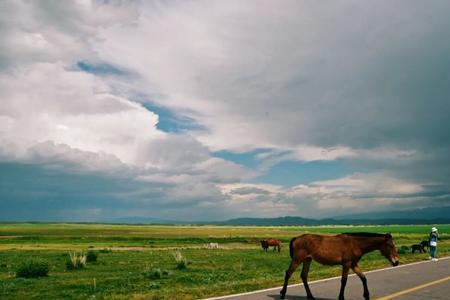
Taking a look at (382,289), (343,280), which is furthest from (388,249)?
(382,289)

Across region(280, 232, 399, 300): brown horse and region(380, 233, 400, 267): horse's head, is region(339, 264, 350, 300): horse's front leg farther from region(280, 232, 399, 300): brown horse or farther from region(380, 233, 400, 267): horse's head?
region(380, 233, 400, 267): horse's head

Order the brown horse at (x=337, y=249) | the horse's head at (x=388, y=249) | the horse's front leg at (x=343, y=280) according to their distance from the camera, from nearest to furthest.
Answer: the horse's front leg at (x=343, y=280) < the brown horse at (x=337, y=249) < the horse's head at (x=388, y=249)

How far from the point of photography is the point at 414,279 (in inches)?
685

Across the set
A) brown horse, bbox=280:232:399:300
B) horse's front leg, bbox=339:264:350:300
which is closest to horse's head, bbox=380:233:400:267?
brown horse, bbox=280:232:399:300

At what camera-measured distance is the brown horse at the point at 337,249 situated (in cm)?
1255

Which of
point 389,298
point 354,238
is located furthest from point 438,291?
point 354,238

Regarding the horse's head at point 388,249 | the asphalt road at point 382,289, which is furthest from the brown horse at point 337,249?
the asphalt road at point 382,289

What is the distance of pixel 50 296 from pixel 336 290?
10.8 metres

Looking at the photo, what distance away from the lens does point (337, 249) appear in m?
12.6

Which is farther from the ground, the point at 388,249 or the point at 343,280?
the point at 388,249

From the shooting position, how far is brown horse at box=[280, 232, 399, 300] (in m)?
12.5

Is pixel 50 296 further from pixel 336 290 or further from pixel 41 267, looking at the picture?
pixel 336 290

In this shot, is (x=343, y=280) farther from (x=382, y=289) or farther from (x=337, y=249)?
(x=382, y=289)

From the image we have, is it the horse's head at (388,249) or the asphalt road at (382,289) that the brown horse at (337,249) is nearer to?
the horse's head at (388,249)
